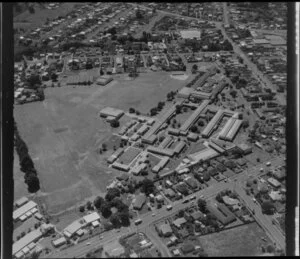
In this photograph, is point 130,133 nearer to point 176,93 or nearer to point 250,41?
point 176,93

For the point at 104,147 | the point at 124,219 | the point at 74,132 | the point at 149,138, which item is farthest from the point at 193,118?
the point at 124,219

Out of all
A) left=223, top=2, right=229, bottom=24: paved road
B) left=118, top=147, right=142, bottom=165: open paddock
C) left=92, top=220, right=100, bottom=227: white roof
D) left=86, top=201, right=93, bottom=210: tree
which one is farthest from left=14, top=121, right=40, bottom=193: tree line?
left=223, top=2, right=229, bottom=24: paved road

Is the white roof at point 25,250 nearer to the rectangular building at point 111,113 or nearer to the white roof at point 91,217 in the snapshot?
the white roof at point 91,217

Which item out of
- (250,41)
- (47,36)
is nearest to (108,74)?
(47,36)

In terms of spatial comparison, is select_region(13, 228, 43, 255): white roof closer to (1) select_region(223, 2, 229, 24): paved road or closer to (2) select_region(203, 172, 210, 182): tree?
(2) select_region(203, 172, 210, 182): tree

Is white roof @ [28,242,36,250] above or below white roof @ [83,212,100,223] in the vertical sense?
below

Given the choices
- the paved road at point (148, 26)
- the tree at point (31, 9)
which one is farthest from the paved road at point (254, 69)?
the tree at point (31, 9)
